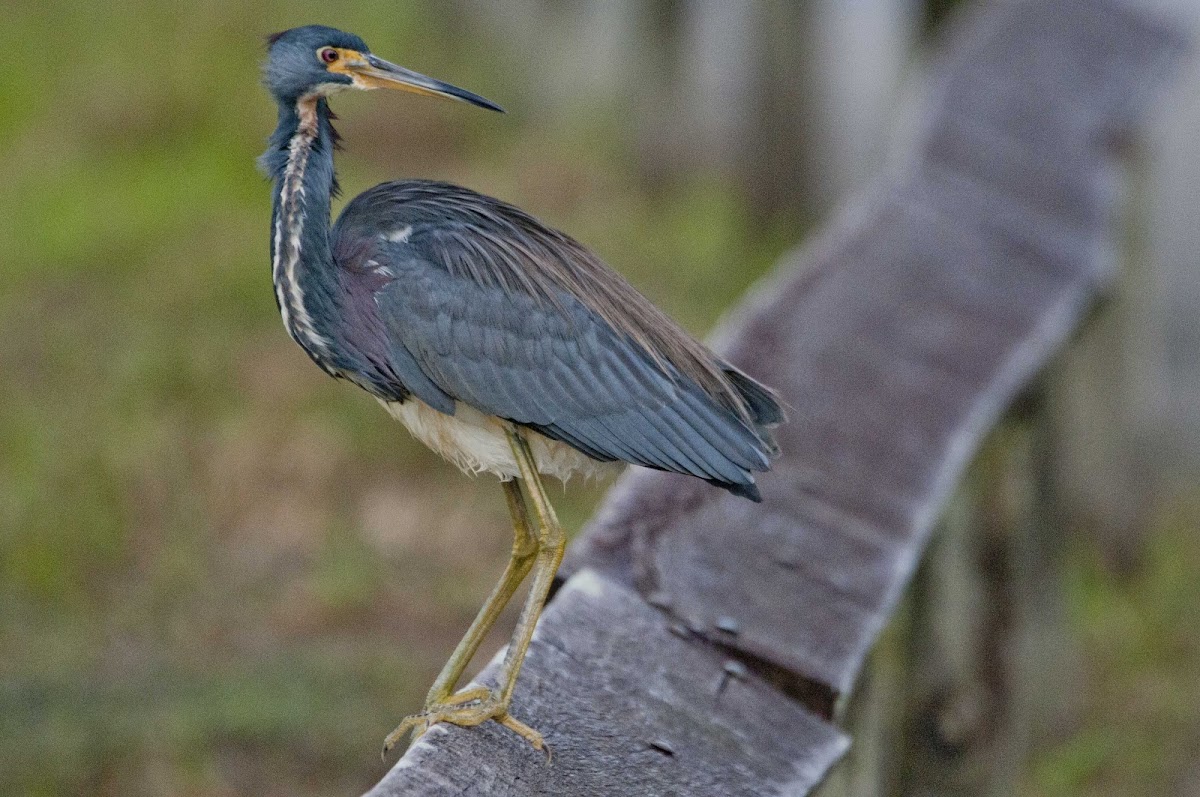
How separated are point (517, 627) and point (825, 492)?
3.22ft

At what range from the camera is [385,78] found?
3141 millimetres

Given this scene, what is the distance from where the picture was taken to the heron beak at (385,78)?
3.10m

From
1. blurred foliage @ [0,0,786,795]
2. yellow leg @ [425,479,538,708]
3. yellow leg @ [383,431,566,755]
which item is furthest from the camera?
blurred foliage @ [0,0,786,795]

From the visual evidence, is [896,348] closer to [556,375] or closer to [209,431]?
[556,375]

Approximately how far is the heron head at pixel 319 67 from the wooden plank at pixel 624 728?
3.09 ft

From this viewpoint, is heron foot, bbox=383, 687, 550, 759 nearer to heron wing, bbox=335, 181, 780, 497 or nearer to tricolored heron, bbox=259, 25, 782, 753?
tricolored heron, bbox=259, 25, 782, 753

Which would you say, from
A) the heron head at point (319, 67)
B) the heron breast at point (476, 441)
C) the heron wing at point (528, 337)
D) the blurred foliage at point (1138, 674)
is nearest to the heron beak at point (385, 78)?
the heron head at point (319, 67)

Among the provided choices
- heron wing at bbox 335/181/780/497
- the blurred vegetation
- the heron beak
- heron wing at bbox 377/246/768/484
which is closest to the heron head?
the heron beak

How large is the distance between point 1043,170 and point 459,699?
3277 millimetres

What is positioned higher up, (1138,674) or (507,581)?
(1138,674)

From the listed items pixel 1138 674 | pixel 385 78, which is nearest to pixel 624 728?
pixel 385 78

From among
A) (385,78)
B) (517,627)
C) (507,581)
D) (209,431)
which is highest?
(385,78)

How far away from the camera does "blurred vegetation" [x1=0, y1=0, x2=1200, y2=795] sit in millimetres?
4551

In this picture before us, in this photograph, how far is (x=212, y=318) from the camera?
280 inches
